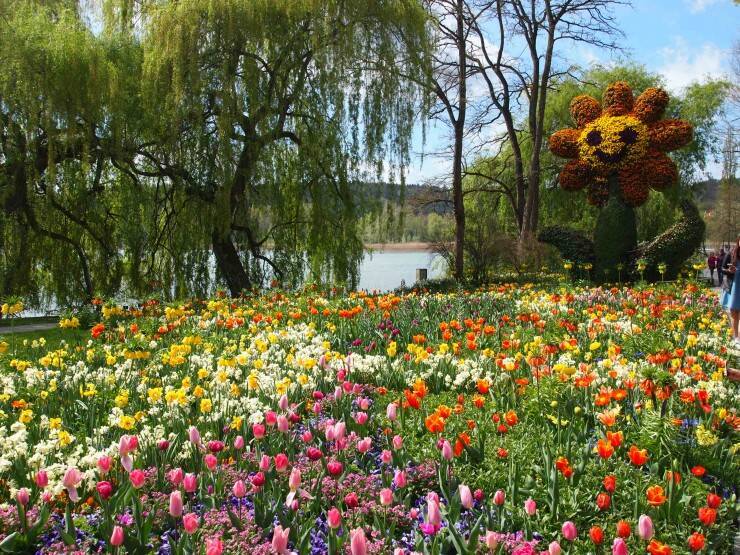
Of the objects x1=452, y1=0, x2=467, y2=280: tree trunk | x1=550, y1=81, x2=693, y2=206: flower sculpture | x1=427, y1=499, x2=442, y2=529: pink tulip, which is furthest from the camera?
x1=452, y1=0, x2=467, y2=280: tree trunk

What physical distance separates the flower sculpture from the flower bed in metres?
11.4

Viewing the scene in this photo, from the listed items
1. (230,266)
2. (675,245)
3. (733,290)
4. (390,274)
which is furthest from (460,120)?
(733,290)

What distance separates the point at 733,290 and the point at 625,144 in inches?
349

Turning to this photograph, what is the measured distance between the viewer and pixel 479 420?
3357 millimetres

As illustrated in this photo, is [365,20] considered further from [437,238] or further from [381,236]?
[437,238]

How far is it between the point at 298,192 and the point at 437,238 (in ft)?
25.0

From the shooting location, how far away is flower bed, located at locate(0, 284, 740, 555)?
2.19m

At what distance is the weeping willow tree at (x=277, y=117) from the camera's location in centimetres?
1194

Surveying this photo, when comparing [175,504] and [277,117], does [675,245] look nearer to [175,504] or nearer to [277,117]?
[277,117]

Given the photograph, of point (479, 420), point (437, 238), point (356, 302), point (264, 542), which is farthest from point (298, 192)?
point (264, 542)

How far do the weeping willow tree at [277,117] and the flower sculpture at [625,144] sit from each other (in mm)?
4956

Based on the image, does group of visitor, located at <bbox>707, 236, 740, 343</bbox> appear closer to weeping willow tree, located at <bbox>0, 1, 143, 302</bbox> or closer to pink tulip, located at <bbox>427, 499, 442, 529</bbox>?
pink tulip, located at <bbox>427, 499, 442, 529</bbox>

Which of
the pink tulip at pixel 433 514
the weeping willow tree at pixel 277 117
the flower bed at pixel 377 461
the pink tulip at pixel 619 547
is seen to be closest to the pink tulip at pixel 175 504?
the flower bed at pixel 377 461

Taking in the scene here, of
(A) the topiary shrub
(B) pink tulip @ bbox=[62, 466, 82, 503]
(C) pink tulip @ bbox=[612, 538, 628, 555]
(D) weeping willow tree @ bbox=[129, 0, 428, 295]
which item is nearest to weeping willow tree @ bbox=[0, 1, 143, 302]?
(D) weeping willow tree @ bbox=[129, 0, 428, 295]
